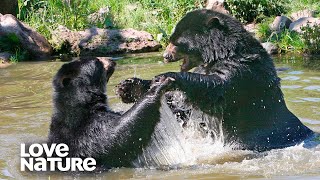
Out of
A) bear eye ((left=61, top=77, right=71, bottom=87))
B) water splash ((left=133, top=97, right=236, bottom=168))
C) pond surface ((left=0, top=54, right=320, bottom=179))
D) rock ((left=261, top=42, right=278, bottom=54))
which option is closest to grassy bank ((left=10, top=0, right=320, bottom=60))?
rock ((left=261, top=42, right=278, bottom=54))

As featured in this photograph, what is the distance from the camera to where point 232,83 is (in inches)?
264

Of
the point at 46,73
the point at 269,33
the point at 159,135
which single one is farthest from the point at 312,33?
the point at 159,135

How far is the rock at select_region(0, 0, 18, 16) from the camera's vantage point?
17.7 meters

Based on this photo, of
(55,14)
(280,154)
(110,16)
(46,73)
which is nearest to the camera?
(280,154)

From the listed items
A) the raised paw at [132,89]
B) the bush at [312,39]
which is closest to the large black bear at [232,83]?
the raised paw at [132,89]

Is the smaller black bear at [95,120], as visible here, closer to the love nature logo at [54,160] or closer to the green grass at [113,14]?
the love nature logo at [54,160]

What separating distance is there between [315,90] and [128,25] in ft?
26.8

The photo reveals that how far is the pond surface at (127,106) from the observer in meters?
6.15

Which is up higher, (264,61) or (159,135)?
(264,61)

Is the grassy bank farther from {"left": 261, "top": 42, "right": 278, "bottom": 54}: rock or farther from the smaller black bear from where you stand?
the smaller black bear

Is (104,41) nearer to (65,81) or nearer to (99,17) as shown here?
(99,17)

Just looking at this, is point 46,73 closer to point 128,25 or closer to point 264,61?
point 128,25

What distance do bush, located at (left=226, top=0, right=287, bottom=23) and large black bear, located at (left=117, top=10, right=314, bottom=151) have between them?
9285mm

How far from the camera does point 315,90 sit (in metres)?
9.69
